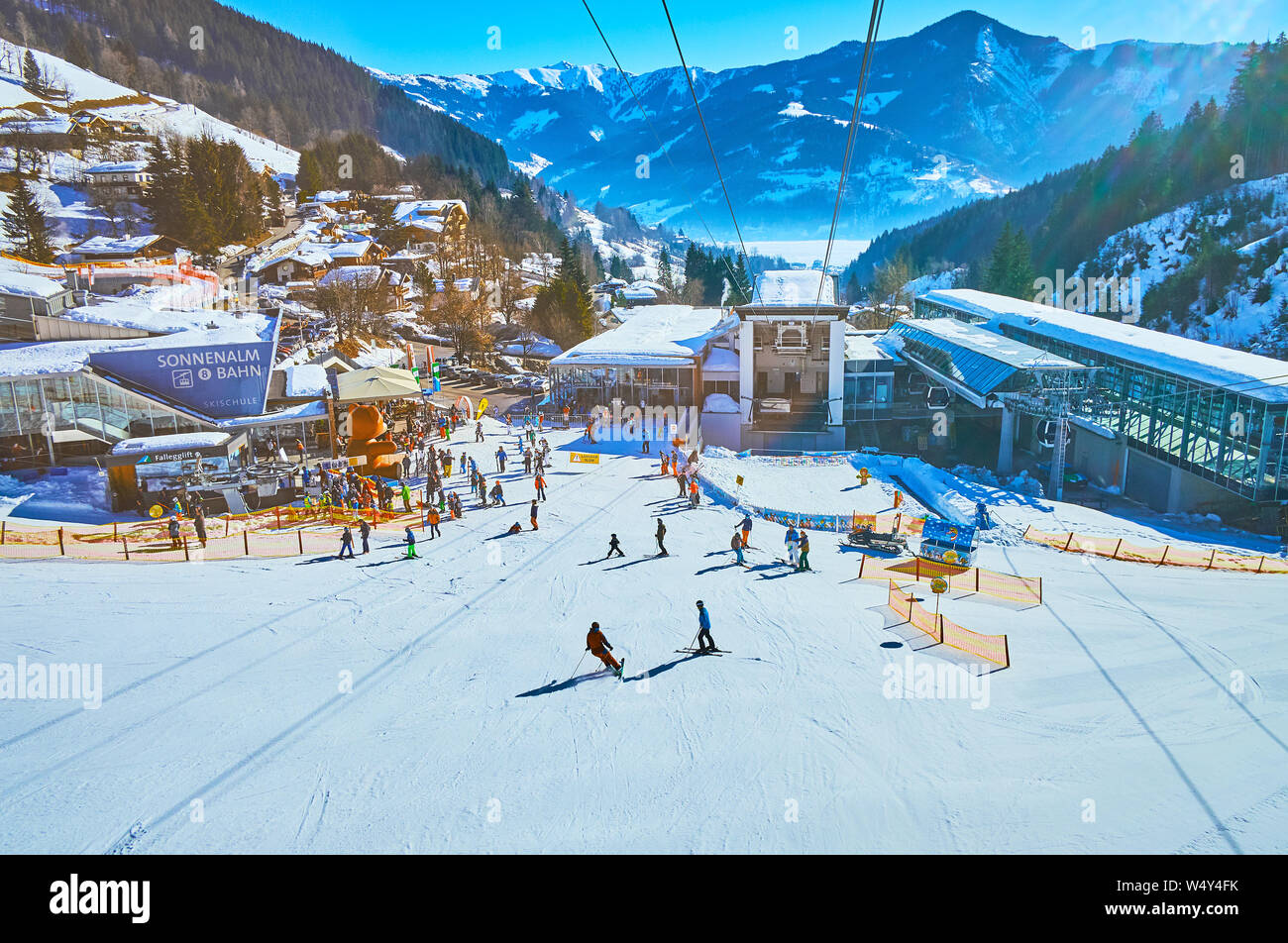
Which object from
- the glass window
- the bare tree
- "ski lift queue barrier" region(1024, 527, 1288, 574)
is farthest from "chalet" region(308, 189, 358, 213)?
"ski lift queue barrier" region(1024, 527, 1288, 574)

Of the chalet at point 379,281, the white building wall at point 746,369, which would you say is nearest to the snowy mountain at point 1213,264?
the white building wall at point 746,369

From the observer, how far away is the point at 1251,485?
2339cm

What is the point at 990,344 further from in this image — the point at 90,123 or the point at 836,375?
the point at 90,123

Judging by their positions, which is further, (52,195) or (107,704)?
(52,195)

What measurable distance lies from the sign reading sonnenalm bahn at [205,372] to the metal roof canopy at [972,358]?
95.4 feet

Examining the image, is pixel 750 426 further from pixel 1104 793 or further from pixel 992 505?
pixel 1104 793

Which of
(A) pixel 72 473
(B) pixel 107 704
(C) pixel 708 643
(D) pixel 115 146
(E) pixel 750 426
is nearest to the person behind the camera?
(B) pixel 107 704

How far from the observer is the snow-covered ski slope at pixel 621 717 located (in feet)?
26.2

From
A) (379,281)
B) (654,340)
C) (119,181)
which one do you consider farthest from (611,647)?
(119,181)

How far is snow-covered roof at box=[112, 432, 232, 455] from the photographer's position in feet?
72.5

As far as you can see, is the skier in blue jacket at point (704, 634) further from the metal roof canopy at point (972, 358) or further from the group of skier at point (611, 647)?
the metal roof canopy at point (972, 358)
